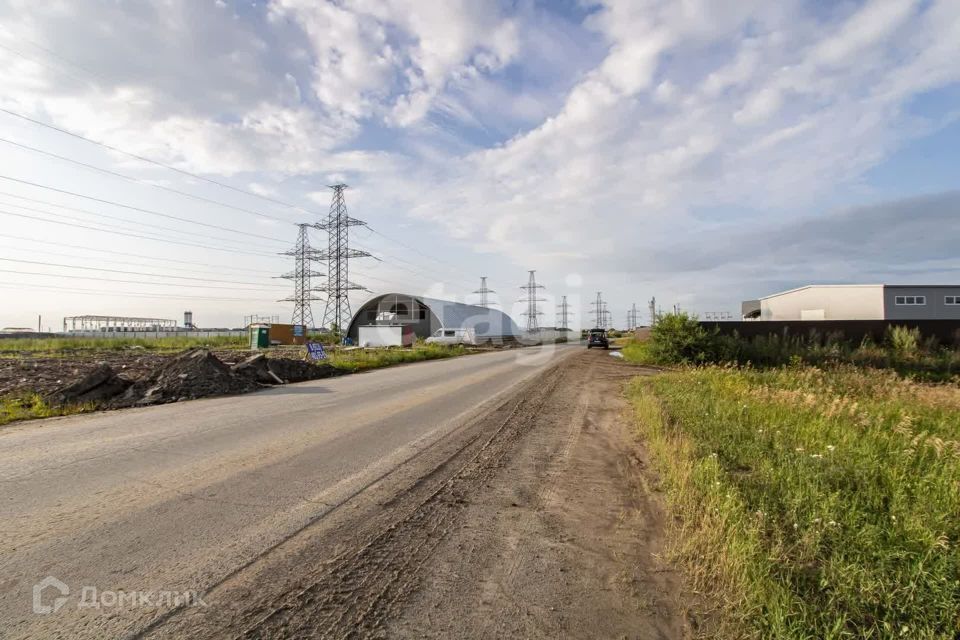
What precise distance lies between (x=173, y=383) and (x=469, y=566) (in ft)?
38.5

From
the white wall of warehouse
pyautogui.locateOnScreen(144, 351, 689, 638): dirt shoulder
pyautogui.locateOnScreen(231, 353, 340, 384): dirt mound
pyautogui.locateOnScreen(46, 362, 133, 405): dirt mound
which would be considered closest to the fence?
the white wall of warehouse

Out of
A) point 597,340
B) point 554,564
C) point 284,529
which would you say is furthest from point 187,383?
point 597,340

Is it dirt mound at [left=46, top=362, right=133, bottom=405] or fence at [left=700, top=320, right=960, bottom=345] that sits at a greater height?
fence at [left=700, top=320, right=960, bottom=345]

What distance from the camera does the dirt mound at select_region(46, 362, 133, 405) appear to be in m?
10.3

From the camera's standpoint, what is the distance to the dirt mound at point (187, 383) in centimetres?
1122

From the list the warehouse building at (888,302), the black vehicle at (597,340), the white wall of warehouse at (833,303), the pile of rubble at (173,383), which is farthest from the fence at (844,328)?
the pile of rubble at (173,383)

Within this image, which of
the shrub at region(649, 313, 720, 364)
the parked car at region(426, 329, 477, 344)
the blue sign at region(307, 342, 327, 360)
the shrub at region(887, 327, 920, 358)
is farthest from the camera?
the parked car at region(426, 329, 477, 344)

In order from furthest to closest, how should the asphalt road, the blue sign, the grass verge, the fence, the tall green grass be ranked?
the fence < the tall green grass < the blue sign < the grass verge < the asphalt road

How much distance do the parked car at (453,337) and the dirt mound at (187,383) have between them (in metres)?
28.7

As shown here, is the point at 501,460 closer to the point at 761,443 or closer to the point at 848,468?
the point at 761,443

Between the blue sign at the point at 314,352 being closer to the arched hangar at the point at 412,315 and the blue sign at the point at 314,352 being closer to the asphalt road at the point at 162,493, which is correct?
the asphalt road at the point at 162,493

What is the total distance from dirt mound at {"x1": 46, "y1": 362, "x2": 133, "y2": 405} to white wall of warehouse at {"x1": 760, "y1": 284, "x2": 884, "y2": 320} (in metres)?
52.4

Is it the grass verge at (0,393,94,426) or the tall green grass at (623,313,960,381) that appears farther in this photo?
the tall green grass at (623,313,960,381)

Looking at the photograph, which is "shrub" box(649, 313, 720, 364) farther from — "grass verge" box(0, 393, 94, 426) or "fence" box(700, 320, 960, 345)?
"grass verge" box(0, 393, 94, 426)
